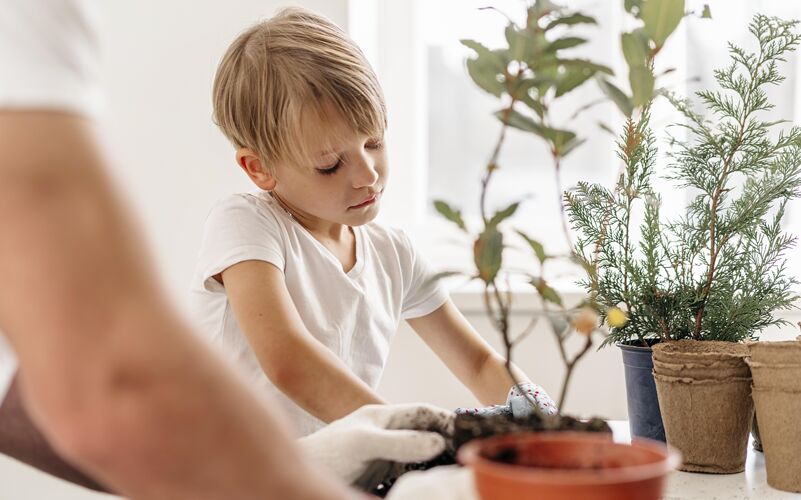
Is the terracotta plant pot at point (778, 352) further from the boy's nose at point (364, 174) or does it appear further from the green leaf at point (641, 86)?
the boy's nose at point (364, 174)

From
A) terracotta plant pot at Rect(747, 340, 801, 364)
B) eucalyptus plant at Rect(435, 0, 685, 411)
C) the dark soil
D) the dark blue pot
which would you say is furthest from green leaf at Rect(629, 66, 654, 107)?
the dark blue pot

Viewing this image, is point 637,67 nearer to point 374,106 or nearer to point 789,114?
point 374,106

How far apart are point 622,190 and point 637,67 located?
15.1 inches

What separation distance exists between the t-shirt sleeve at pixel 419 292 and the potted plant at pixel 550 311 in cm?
77

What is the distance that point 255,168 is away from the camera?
1355 millimetres

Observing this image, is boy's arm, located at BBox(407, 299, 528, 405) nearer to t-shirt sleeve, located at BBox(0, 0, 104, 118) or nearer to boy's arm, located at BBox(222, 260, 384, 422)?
boy's arm, located at BBox(222, 260, 384, 422)

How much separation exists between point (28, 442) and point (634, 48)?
0.78 m

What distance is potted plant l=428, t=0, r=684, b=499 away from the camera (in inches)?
19.9

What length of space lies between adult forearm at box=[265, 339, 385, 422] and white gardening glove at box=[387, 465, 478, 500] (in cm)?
47

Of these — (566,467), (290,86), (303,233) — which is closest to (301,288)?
(303,233)

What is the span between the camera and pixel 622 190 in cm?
109

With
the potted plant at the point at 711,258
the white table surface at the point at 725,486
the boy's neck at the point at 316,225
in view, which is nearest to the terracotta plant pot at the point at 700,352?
the potted plant at the point at 711,258

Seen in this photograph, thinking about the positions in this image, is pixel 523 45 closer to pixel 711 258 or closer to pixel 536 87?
→ pixel 536 87

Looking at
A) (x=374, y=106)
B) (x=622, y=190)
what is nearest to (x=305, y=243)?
(x=374, y=106)
